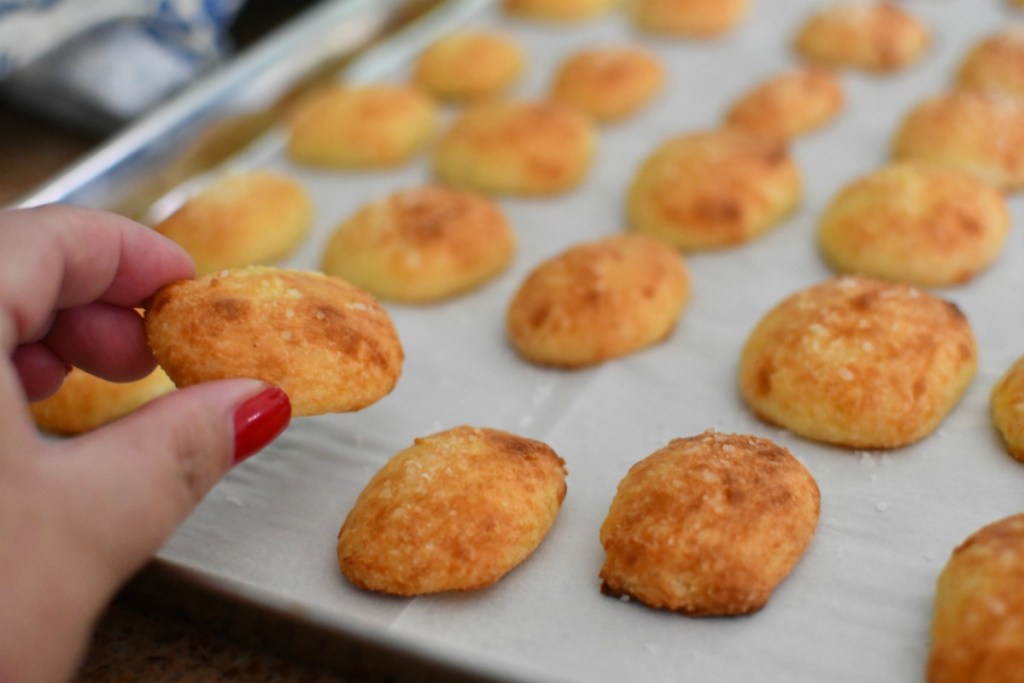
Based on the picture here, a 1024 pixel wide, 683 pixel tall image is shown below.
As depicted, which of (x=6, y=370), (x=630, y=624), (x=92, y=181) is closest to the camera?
(x=6, y=370)

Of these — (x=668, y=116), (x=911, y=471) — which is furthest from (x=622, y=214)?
(x=911, y=471)

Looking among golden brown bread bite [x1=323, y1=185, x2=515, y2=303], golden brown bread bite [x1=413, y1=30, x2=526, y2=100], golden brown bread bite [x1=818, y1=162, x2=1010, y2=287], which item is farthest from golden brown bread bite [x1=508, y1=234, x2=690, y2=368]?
golden brown bread bite [x1=413, y1=30, x2=526, y2=100]

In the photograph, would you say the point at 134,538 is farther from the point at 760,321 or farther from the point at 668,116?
the point at 668,116

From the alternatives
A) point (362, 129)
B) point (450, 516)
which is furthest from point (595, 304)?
point (362, 129)

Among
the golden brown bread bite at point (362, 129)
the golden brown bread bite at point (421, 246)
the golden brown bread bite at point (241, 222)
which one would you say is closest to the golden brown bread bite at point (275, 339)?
the golden brown bread bite at point (421, 246)

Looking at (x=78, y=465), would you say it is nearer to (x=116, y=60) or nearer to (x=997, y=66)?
(x=116, y=60)

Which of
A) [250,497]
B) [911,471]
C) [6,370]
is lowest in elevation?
[911,471]
